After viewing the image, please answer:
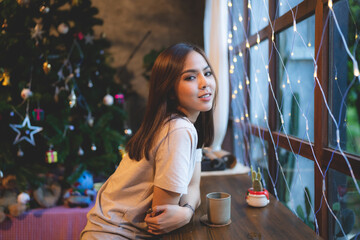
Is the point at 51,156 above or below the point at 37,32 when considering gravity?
below

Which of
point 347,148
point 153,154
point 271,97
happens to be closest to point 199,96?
point 153,154

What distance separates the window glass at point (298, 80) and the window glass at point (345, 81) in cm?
16

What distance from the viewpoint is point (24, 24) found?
2.43 meters

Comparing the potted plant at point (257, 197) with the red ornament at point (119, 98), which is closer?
the potted plant at point (257, 197)

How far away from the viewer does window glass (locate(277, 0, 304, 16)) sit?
1.43 meters

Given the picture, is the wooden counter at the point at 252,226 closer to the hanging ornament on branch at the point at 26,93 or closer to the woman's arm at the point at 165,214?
the woman's arm at the point at 165,214

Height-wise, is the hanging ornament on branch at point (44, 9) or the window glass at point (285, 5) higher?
the hanging ornament on branch at point (44, 9)

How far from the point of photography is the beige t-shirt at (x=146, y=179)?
3.05 feet

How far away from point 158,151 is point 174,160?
77mm

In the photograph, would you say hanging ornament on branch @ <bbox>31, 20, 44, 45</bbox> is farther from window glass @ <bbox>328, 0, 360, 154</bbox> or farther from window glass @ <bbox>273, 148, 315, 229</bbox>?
window glass @ <bbox>328, 0, 360, 154</bbox>

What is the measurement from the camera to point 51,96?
2457 millimetres

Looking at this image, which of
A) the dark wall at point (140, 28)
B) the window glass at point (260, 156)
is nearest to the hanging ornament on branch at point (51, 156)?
the dark wall at point (140, 28)

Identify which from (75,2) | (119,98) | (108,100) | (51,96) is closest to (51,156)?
(51,96)

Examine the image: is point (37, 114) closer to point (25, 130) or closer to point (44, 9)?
point (25, 130)
